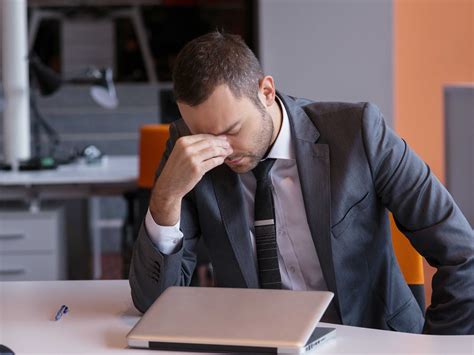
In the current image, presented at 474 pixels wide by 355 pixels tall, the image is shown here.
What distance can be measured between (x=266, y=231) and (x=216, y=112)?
317mm

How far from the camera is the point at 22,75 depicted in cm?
449

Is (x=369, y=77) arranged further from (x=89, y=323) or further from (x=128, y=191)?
(x=89, y=323)

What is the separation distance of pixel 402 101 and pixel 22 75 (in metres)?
3.54

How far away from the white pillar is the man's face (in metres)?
2.84

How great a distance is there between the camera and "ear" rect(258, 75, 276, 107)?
1871 mm

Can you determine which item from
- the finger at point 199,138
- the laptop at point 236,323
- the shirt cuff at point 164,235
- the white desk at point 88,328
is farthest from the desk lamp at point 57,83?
the laptop at point 236,323

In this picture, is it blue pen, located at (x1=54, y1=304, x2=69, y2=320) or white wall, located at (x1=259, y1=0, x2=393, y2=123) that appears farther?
white wall, located at (x1=259, y1=0, x2=393, y2=123)

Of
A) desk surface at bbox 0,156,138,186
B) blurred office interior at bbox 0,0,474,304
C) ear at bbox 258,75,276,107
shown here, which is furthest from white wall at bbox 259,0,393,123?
ear at bbox 258,75,276,107

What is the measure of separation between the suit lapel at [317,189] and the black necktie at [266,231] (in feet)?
0.26

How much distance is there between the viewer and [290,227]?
1.97 metres

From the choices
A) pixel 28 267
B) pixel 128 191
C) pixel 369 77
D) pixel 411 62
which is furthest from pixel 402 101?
pixel 28 267

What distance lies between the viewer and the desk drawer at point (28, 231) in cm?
395

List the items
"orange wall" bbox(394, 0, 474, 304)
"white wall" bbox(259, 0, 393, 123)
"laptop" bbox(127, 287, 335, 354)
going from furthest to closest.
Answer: "orange wall" bbox(394, 0, 474, 304)
"white wall" bbox(259, 0, 393, 123)
"laptop" bbox(127, 287, 335, 354)

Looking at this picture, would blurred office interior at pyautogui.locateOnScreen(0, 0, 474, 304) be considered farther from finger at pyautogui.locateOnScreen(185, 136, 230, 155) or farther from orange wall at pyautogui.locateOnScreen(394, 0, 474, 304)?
finger at pyautogui.locateOnScreen(185, 136, 230, 155)
